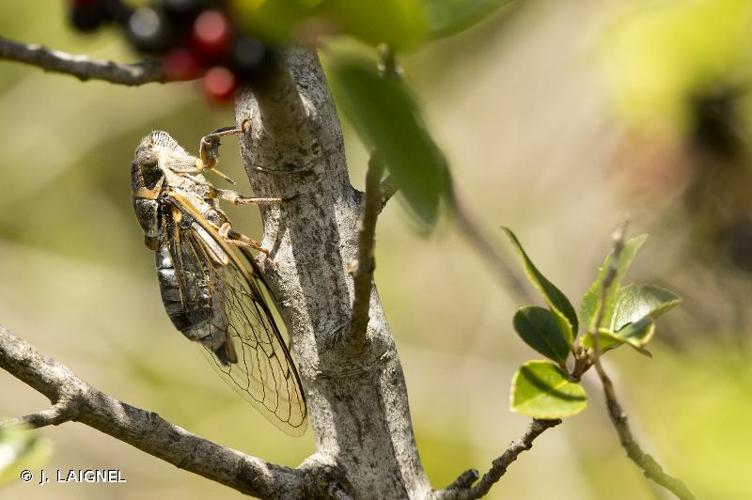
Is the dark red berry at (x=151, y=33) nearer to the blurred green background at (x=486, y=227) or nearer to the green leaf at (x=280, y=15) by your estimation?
the green leaf at (x=280, y=15)

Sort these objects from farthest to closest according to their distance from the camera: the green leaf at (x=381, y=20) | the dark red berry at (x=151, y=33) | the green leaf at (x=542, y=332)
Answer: the green leaf at (x=542, y=332)
the dark red berry at (x=151, y=33)
the green leaf at (x=381, y=20)

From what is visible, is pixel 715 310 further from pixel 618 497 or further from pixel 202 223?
pixel 202 223

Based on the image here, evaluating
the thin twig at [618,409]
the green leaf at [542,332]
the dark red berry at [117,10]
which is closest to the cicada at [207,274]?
the green leaf at [542,332]

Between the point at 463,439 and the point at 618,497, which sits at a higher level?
the point at 463,439

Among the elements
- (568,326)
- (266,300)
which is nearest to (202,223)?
(266,300)

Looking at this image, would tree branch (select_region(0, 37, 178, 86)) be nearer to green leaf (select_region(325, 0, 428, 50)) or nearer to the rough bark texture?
green leaf (select_region(325, 0, 428, 50))

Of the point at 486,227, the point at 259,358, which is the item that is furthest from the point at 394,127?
the point at 486,227
